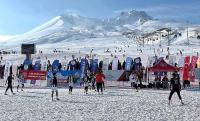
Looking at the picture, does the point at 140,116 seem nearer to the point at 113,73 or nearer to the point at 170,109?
the point at 170,109

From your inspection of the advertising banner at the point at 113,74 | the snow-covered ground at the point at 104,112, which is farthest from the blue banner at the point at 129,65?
the snow-covered ground at the point at 104,112

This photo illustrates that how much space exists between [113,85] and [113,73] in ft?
4.05

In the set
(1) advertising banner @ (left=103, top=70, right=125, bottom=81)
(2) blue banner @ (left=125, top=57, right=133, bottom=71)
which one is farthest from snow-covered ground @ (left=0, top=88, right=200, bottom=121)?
(2) blue banner @ (left=125, top=57, right=133, bottom=71)

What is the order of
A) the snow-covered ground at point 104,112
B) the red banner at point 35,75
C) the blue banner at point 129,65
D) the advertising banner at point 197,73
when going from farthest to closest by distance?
the red banner at point 35,75 < the blue banner at point 129,65 < the advertising banner at point 197,73 < the snow-covered ground at point 104,112

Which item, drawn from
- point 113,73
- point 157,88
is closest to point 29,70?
point 113,73

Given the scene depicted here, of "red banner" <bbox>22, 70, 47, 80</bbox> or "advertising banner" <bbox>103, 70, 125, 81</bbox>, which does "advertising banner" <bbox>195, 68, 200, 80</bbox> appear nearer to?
"advertising banner" <bbox>103, 70, 125, 81</bbox>

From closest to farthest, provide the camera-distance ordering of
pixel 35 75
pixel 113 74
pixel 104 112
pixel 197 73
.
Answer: pixel 104 112
pixel 197 73
pixel 113 74
pixel 35 75

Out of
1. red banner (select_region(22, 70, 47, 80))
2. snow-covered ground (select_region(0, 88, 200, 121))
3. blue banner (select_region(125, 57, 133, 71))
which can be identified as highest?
blue banner (select_region(125, 57, 133, 71))

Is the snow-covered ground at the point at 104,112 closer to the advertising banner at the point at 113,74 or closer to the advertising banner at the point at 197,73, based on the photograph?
the advertising banner at the point at 113,74

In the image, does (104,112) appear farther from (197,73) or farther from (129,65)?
(197,73)

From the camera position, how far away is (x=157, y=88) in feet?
129

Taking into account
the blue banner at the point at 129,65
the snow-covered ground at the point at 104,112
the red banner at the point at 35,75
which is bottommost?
the snow-covered ground at the point at 104,112

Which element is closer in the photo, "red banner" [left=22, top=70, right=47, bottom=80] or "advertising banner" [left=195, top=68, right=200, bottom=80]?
"advertising banner" [left=195, top=68, right=200, bottom=80]

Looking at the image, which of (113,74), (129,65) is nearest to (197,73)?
(129,65)
